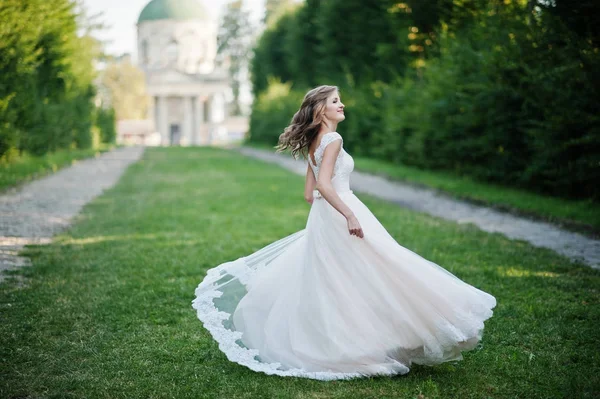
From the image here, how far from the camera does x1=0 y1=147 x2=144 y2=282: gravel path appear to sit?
28.3ft

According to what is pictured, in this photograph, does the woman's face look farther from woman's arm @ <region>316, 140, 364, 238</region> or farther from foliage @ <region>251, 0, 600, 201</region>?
foliage @ <region>251, 0, 600, 201</region>

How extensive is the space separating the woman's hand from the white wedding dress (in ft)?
0.44

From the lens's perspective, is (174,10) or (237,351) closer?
(237,351)

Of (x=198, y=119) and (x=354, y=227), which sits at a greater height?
(x=198, y=119)

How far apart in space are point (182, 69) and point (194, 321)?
79253 mm

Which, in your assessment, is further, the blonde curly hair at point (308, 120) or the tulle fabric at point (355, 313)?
the blonde curly hair at point (308, 120)

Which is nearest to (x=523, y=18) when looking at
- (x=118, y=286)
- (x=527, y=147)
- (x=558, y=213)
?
(x=527, y=147)

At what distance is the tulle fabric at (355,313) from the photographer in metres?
4.14

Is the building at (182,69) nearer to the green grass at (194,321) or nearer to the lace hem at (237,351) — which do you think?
the green grass at (194,321)

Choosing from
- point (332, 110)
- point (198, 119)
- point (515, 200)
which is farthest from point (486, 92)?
point (198, 119)

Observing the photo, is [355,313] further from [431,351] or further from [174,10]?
[174,10]

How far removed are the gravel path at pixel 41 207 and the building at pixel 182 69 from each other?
60731mm

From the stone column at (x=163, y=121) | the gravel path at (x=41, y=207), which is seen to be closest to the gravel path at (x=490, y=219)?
the gravel path at (x=41, y=207)

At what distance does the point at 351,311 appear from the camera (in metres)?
4.22
